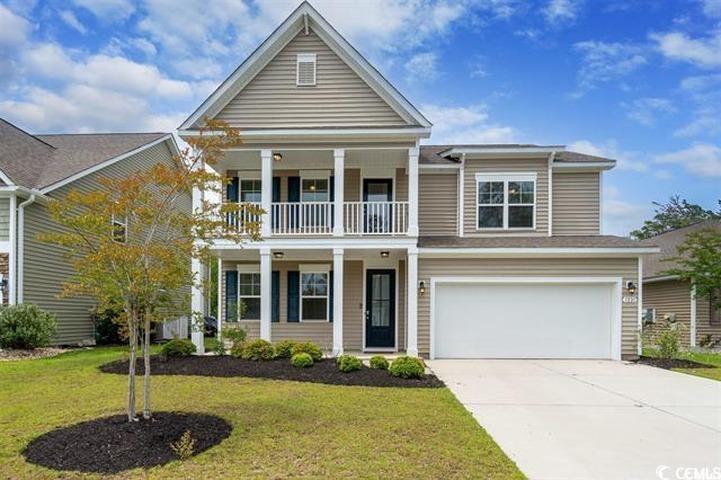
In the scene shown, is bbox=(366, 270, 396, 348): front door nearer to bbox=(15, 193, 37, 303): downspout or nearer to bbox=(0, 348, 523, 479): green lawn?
bbox=(0, 348, 523, 479): green lawn

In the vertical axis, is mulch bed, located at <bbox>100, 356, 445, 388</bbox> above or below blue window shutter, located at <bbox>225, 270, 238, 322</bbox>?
below

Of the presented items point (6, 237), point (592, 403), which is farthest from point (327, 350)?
point (6, 237)

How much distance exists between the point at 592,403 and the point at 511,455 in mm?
3441

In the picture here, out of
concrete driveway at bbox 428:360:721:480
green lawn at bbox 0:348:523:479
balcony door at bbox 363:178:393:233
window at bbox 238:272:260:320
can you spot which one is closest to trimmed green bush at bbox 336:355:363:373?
green lawn at bbox 0:348:523:479

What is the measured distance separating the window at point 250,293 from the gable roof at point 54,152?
6.03 m

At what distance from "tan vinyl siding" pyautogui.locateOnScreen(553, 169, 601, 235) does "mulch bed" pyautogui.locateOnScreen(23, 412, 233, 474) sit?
474 inches

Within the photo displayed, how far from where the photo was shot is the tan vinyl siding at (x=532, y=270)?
1328 cm

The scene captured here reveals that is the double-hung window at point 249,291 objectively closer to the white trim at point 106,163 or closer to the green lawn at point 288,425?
the green lawn at point 288,425

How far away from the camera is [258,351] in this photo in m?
→ 11.5

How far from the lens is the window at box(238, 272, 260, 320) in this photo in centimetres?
1476

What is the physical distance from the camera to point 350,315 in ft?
48.1

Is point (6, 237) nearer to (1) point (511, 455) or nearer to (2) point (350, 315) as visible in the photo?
(2) point (350, 315)

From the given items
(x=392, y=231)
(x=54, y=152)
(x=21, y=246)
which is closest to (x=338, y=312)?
(x=392, y=231)

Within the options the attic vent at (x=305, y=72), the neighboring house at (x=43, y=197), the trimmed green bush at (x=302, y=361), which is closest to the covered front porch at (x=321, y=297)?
the trimmed green bush at (x=302, y=361)
